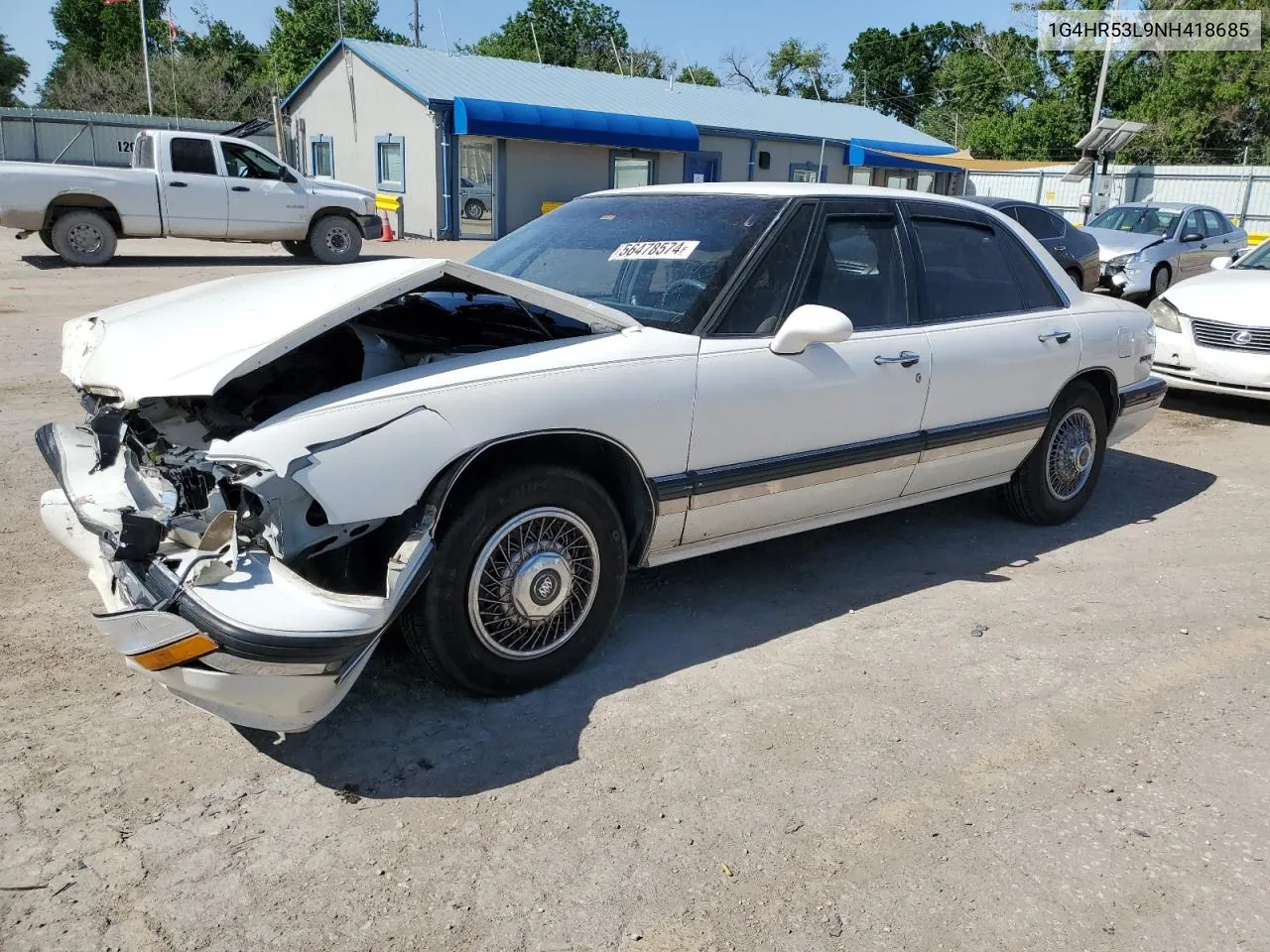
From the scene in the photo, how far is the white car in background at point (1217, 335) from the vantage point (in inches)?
304

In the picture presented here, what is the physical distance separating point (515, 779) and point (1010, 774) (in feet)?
4.91

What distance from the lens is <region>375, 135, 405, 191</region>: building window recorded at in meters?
24.7

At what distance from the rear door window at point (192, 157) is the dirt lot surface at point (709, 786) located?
40.5 ft

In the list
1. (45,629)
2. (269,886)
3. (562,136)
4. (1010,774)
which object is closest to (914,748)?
(1010,774)

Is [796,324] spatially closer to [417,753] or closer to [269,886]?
[417,753]

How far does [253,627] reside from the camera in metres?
2.55

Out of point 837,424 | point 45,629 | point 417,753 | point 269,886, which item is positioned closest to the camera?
point 269,886

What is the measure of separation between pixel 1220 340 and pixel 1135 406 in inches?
121

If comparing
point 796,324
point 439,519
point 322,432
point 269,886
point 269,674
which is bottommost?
point 269,886

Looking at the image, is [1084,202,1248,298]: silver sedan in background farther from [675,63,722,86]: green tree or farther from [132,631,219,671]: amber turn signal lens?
[675,63,722,86]: green tree

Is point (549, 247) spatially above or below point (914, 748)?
above

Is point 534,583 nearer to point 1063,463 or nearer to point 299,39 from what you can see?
point 1063,463

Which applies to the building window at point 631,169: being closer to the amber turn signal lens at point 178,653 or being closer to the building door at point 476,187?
the building door at point 476,187

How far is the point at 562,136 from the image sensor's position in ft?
78.5
